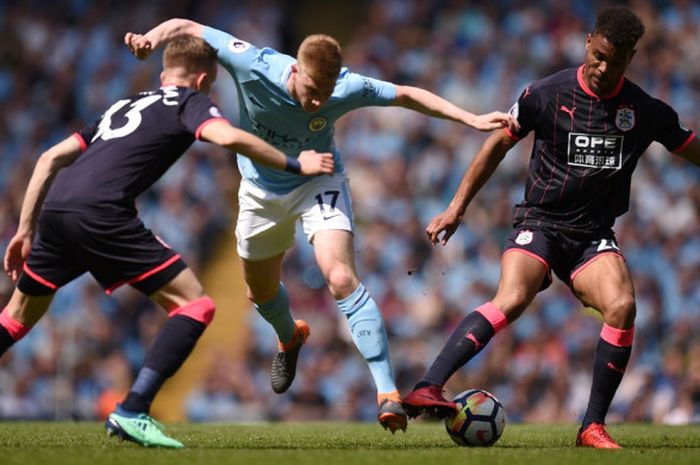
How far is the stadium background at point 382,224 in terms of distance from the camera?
46.0 ft

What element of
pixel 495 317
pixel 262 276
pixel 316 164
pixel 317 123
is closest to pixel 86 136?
pixel 316 164

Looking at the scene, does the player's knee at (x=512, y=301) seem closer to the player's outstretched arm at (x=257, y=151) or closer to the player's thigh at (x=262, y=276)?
the player's outstretched arm at (x=257, y=151)

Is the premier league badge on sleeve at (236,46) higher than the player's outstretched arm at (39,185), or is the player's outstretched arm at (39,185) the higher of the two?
the premier league badge on sleeve at (236,46)

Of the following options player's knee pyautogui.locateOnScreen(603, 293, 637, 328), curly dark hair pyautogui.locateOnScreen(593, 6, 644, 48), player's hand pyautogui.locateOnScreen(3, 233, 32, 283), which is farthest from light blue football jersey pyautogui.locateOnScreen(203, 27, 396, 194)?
player's knee pyautogui.locateOnScreen(603, 293, 637, 328)

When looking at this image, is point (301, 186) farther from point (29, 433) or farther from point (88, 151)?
point (29, 433)

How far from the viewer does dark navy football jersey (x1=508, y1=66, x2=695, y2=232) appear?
305 inches

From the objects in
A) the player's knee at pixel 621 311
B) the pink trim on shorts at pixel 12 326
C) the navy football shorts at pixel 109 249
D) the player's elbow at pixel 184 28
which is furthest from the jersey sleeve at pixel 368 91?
the pink trim on shorts at pixel 12 326

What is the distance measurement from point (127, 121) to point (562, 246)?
281 cm

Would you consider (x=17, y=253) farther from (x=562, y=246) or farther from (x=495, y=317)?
Result: (x=562, y=246)

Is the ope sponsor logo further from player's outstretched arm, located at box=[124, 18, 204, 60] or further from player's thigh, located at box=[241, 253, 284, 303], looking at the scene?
player's outstretched arm, located at box=[124, 18, 204, 60]

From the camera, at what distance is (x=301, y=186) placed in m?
8.20

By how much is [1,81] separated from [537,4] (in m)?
7.76

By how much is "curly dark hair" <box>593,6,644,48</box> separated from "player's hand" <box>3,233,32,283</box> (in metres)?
3.58

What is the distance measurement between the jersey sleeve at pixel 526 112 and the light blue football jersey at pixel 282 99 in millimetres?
787
